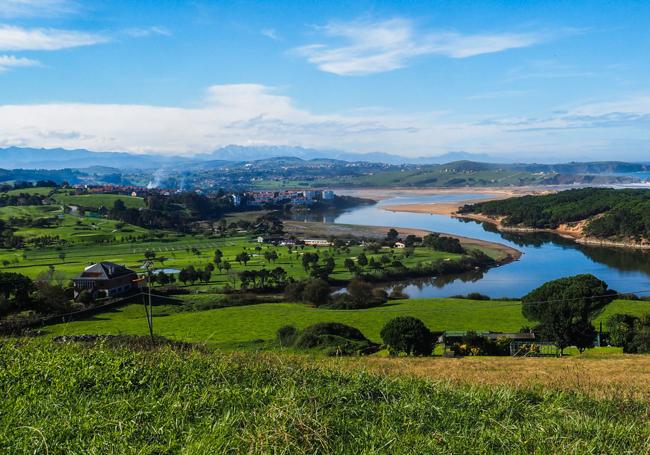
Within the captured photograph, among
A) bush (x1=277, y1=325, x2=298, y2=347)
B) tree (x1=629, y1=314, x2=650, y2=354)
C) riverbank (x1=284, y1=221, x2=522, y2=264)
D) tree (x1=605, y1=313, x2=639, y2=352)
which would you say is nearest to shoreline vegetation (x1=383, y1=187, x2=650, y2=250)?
riverbank (x1=284, y1=221, x2=522, y2=264)

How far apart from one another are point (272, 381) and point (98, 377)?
187 centimetres

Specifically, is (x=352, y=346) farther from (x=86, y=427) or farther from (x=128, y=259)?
(x=128, y=259)

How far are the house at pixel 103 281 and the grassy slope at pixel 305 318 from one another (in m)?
2.56

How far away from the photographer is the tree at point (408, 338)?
1606cm

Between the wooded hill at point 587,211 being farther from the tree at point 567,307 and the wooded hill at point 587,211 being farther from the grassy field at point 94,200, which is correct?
the grassy field at point 94,200

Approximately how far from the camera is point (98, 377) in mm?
5594

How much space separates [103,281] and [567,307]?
79.0 ft

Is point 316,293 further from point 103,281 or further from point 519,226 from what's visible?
point 519,226

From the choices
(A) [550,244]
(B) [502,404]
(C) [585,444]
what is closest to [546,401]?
(B) [502,404]

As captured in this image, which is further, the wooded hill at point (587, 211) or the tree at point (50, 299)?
the wooded hill at point (587, 211)

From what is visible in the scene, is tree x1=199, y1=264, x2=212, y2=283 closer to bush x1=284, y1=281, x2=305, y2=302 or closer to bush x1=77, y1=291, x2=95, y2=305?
bush x1=284, y1=281, x2=305, y2=302

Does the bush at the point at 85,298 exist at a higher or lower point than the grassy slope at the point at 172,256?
higher

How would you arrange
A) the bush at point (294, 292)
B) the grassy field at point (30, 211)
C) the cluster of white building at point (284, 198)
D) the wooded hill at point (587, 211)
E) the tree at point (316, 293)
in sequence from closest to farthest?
the tree at point (316, 293) → the bush at point (294, 292) → the wooded hill at point (587, 211) → the grassy field at point (30, 211) → the cluster of white building at point (284, 198)

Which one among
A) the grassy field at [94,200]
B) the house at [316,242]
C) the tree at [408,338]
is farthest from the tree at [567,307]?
the grassy field at [94,200]
